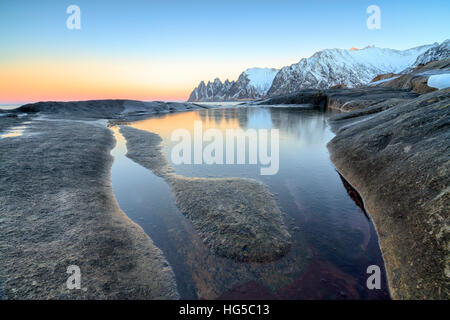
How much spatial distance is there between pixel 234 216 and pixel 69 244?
605 cm

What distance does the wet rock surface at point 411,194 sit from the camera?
4887 millimetres

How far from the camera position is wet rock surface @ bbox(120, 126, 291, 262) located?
22.3 ft

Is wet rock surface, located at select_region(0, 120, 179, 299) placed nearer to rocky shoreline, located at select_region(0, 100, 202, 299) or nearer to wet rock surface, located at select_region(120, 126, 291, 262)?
rocky shoreline, located at select_region(0, 100, 202, 299)

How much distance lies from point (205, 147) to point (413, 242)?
18.3m

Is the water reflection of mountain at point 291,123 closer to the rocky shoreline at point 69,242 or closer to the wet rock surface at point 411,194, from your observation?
the wet rock surface at point 411,194

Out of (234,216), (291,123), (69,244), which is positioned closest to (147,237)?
(69,244)

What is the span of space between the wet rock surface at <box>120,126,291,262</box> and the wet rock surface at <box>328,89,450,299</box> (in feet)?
10.9

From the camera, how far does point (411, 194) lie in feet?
22.9

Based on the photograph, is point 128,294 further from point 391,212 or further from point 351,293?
point 391,212

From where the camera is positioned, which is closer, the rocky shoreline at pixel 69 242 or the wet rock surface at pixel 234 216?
the rocky shoreline at pixel 69 242

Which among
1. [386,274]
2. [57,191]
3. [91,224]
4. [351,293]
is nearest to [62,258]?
[91,224]

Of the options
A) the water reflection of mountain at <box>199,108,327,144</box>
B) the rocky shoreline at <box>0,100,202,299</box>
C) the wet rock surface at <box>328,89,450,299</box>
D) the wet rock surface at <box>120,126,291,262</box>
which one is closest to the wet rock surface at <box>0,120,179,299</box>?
the rocky shoreline at <box>0,100,202,299</box>

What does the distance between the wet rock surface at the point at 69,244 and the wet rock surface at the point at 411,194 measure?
652 cm

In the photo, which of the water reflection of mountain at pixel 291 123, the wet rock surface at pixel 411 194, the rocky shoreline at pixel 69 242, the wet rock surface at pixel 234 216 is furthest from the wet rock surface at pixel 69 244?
the water reflection of mountain at pixel 291 123
